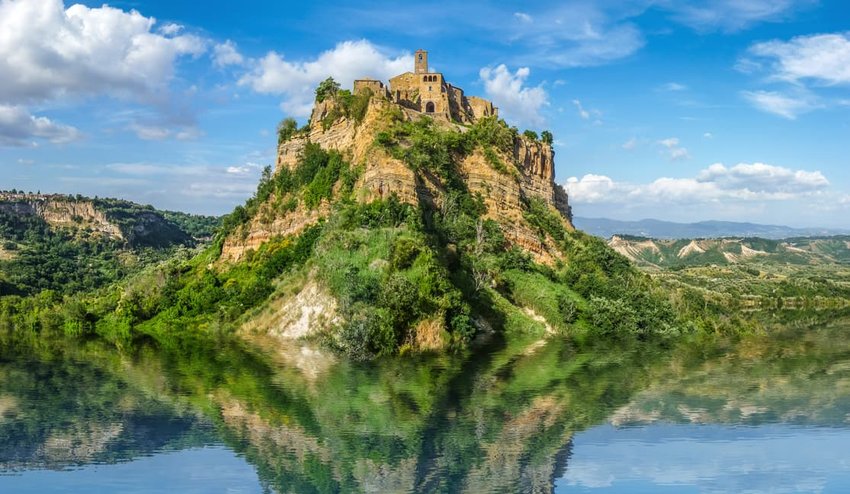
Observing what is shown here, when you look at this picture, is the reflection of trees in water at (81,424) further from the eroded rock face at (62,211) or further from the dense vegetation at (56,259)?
the eroded rock face at (62,211)

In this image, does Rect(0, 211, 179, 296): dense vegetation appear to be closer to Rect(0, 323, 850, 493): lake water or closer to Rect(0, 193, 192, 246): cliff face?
Rect(0, 193, 192, 246): cliff face

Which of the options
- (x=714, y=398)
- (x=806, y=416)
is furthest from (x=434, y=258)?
(x=806, y=416)

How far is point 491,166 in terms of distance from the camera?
245 ft

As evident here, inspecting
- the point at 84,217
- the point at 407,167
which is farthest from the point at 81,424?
the point at 84,217

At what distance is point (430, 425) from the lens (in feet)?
89.7

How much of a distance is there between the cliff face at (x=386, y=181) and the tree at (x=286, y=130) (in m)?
0.91

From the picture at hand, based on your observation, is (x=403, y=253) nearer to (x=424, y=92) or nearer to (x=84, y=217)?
(x=424, y=92)

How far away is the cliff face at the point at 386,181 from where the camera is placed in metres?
65.0

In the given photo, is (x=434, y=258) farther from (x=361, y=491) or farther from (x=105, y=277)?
(x=105, y=277)

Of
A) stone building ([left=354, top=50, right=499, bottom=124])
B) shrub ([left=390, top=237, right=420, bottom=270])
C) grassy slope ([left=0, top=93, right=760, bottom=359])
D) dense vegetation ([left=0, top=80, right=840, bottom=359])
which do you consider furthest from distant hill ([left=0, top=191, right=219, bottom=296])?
shrub ([left=390, top=237, right=420, bottom=270])

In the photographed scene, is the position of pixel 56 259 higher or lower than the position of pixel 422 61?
lower

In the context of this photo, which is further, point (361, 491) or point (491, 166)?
point (491, 166)

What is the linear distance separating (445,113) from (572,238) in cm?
2042

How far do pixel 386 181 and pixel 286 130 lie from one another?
2336 centimetres
